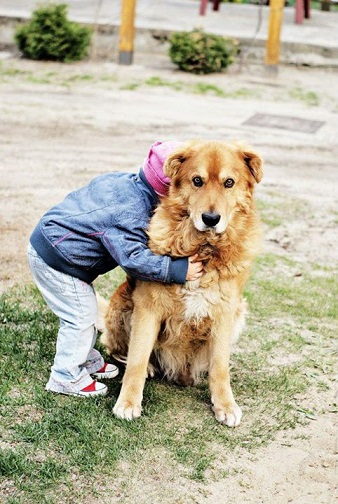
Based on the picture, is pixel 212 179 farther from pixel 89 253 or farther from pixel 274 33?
pixel 274 33

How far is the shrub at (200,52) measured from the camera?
1361 cm

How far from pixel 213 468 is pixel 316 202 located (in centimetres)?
469

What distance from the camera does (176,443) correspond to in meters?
3.99

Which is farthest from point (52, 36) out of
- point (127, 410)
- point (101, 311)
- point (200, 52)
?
point (127, 410)

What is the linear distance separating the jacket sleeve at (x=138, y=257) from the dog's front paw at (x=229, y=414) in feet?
2.45

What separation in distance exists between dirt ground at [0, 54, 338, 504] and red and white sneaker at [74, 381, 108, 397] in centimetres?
84

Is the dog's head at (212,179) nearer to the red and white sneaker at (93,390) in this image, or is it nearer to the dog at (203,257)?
the dog at (203,257)

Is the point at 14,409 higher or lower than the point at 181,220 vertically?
lower

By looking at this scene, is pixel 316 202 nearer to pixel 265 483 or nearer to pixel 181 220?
pixel 181 220

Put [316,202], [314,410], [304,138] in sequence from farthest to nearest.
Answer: [304,138]
[316,202]
[314,410]

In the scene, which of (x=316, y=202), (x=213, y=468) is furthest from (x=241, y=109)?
(x=213, y=468)

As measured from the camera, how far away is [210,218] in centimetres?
396

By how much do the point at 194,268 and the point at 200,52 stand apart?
33.2 ft

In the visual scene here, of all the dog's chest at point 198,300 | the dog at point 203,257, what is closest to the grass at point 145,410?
the dog at point 203,257
